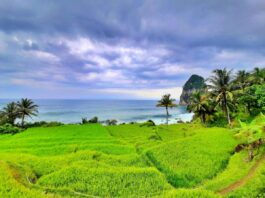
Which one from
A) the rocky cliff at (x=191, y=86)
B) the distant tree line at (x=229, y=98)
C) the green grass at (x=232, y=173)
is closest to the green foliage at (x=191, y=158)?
the green grass at (x=232, y=173)

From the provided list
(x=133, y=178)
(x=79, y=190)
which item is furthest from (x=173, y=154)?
(x=79, y=190)

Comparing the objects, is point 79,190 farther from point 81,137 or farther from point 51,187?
point 81,137

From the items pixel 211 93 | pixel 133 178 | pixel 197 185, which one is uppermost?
pixel 211 93

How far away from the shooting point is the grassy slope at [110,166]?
1299 cm

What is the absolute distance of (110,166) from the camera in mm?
16359

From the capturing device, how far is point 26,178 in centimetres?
1374

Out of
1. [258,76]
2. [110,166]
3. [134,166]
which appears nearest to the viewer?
[110,166]

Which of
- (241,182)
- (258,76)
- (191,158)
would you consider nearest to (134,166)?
(191,158)

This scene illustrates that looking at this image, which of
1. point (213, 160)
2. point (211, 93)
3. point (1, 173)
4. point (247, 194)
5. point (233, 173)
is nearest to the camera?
point (1, 173)

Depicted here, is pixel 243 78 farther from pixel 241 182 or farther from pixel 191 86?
pixel 191 86

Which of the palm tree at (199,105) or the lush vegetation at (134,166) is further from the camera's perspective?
the palm tree at (199,105)

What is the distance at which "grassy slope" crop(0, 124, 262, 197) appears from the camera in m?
13.0

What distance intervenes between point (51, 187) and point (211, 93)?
29498mm

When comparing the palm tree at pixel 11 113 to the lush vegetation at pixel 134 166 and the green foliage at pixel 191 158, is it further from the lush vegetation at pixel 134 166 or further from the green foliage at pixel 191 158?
the green foliage at pixel 191 158
